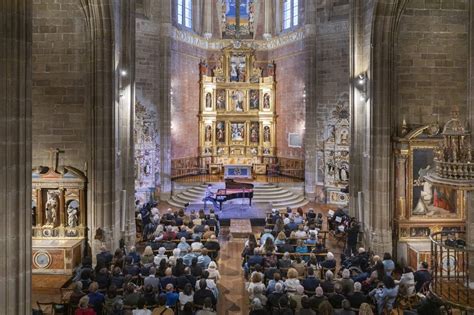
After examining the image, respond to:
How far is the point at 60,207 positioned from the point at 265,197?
12.7 meters

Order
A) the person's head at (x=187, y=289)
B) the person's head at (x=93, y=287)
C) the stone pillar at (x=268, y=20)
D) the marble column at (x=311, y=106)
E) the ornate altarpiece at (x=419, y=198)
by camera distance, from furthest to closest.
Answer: the stone pillar at (x=268, y=20) < the marble column at (x=311, y=106) < the ornate altarpiece at (x=419, y=198) < the person's head at (x=187, y=289) < the person's head at (x=93, y=287)

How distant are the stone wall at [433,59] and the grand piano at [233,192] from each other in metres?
9.50

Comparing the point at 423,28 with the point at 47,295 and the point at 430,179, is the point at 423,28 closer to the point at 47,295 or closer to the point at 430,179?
the point at 430,179

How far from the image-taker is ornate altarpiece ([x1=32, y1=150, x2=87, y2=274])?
46.0ft

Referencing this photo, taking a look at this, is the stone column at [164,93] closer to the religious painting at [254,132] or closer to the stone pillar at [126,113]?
the religious painting at [254,132]

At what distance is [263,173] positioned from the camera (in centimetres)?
3017

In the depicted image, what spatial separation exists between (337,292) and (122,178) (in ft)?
30.7

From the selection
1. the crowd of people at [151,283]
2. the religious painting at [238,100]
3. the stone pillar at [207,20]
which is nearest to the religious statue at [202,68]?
the stone pillar at [207,20]

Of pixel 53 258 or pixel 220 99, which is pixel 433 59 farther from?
pixel 220 99

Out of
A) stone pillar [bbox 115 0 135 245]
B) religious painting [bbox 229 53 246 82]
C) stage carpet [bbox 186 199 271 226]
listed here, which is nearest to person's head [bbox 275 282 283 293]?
stone pillar [bbox 115 0 135 245]

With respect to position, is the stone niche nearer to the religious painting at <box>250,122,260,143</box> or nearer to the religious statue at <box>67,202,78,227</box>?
the religious statue at <box>67,202,78,227</box>

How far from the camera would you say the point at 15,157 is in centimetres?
784

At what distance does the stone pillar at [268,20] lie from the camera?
30.9m

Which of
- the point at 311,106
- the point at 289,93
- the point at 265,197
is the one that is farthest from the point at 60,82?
the point at 289,93
